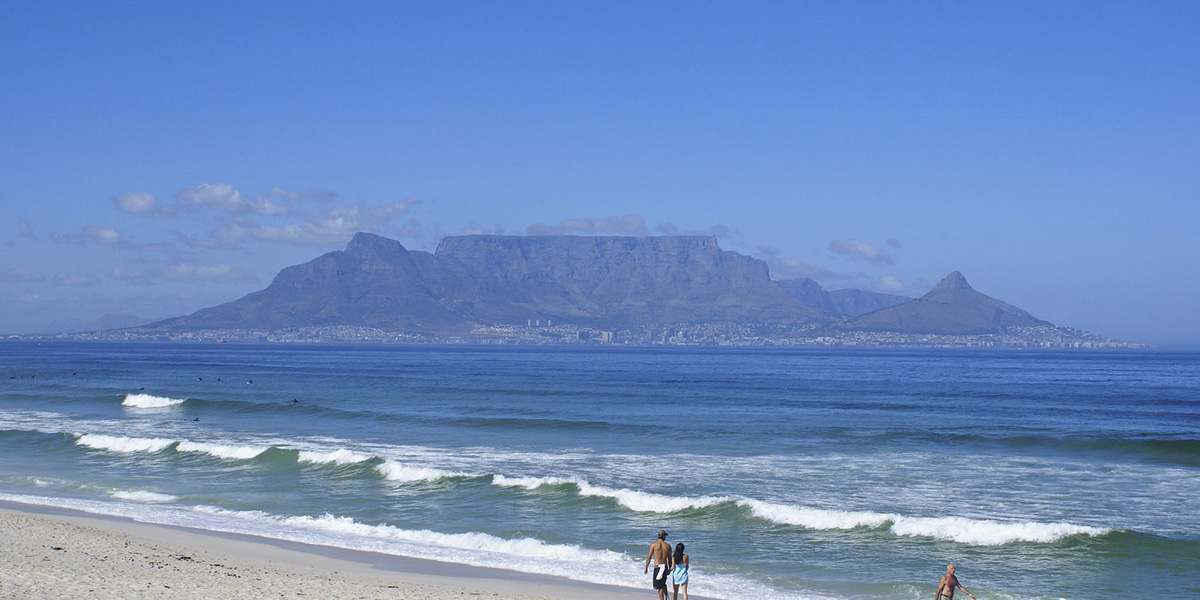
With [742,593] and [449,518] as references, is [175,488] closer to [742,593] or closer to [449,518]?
[449,518]

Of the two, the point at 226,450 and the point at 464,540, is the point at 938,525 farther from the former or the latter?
the point at 226,450

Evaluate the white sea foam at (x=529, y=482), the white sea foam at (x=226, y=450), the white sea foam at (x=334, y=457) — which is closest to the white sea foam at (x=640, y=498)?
the white sea foam at (x=529, y=482)

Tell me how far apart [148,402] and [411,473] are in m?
38.7

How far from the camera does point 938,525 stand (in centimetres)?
2378

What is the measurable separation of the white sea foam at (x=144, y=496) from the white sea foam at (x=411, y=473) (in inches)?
264

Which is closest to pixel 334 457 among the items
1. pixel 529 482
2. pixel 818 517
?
pixel 529 482

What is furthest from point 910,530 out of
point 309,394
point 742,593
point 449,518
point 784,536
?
point 309,394

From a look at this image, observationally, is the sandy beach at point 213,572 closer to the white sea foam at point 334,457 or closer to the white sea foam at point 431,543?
the white sea foam at point 431,543

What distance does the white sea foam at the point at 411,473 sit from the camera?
103 feet

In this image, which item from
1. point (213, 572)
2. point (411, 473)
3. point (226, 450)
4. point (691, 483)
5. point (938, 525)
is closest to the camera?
point (213, 572)

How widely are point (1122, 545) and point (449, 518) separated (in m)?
16.8

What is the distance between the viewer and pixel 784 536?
2350 centimetres

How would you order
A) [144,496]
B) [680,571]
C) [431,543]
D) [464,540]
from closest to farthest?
1. [680,571]
2. [431,543]
3. [464,540]
4. [144,496]

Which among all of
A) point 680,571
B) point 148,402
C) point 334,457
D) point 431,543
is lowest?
point 431,543
